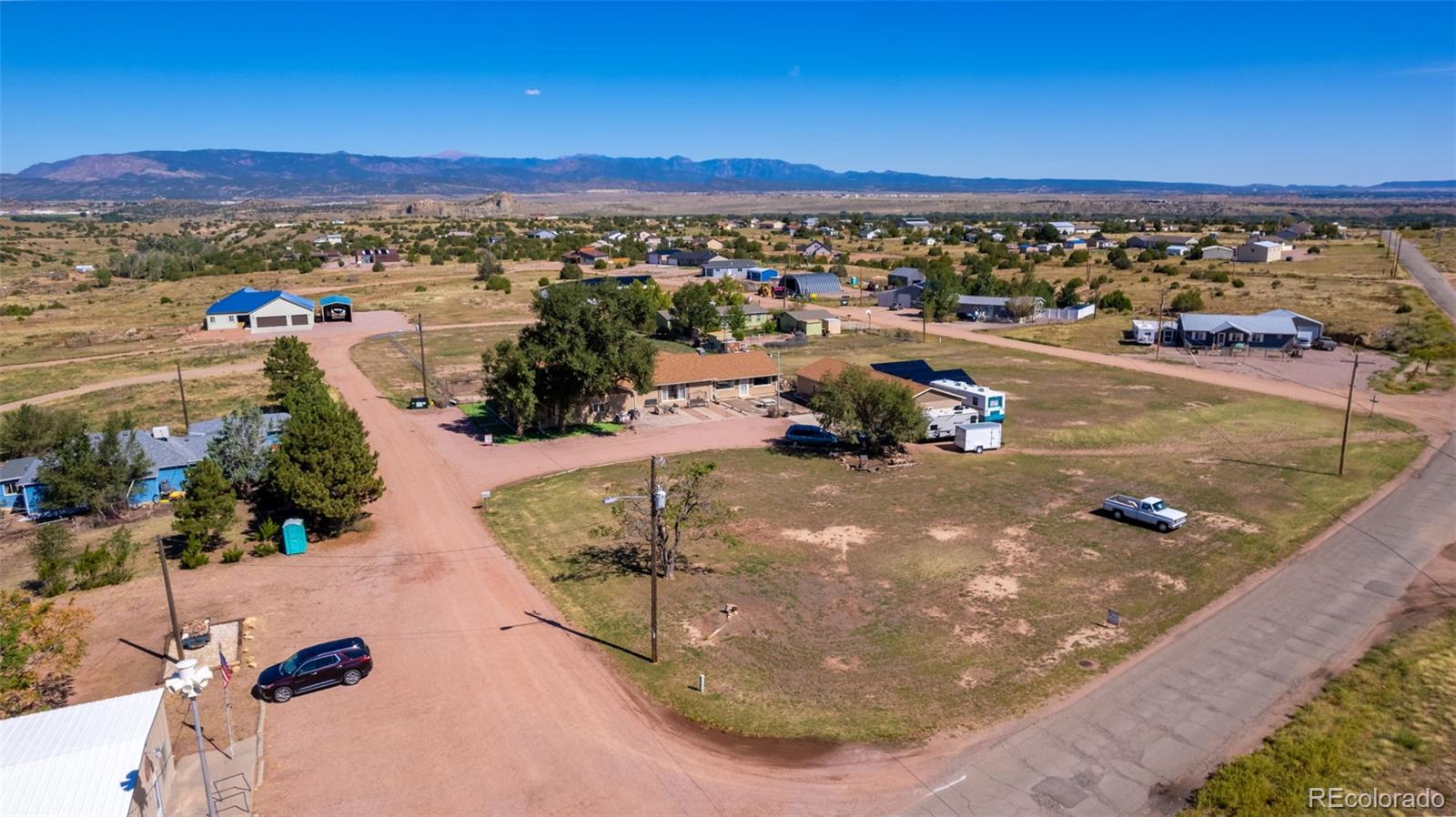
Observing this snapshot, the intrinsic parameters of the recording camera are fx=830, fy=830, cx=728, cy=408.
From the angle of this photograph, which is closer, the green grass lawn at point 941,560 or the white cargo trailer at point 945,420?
the green grass lawn at point 941,560

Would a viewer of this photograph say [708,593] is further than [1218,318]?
No

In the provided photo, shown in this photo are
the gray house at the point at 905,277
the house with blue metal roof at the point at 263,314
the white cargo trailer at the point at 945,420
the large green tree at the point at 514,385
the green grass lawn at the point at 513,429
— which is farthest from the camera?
the gray house at the point at 905,277

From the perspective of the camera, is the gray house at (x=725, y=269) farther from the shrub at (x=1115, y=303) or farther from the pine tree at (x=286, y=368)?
the pine tree at (x=286, y=368)

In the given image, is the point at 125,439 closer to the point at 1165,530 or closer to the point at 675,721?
the point at 675,721

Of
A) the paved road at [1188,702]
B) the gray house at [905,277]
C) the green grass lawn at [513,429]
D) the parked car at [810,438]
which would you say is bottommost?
the paved road at [1188,702]

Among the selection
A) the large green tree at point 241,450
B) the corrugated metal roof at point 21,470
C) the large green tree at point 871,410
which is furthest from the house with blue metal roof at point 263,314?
the large green tree at point 871,410

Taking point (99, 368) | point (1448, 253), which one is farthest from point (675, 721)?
point (1448, 253)
